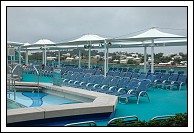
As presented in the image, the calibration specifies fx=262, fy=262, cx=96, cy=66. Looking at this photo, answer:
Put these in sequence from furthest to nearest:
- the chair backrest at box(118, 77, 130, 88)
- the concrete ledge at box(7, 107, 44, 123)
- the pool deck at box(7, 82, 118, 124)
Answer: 1. the chair backrest at box(118, 77, 130, 88)
2. the pool deck at box(7, 82, 118, 124)
3. the concrete ledge at box(7, 107, 44, 123)

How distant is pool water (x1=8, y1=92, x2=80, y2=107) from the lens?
8.54 metres

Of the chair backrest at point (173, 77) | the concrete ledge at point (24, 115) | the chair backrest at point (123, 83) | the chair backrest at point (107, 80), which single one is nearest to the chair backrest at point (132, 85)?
the chair backrest at point (123, 83)

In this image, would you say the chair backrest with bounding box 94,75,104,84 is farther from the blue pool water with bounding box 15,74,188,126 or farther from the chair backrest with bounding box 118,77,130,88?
the blue pool water with bounding box 15,74,188,126

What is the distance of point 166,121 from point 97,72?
10.3 meters

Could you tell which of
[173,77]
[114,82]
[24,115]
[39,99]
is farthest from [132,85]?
[24,115]

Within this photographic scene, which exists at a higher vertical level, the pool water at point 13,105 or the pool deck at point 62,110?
the pool deck at point 62,110

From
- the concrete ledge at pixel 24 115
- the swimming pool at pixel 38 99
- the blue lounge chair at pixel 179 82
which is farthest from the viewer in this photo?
the blue lounge chair at pixel 179 82

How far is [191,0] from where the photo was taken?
3584 millimetres

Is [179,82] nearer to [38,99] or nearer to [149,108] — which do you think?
[149,108]

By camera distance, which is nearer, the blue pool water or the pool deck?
the pool deck

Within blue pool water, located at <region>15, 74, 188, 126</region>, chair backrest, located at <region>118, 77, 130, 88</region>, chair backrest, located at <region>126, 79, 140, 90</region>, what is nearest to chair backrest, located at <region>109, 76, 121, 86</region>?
chair backrest, located at <region>118, 77, 130, 88</region>

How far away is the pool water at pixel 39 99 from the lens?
854 centimetres

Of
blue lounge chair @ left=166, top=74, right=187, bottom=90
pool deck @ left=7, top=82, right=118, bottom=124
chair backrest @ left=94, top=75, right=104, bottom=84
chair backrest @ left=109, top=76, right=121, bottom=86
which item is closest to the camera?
pool deck @ left=7, top=82, right=118, bottom=124

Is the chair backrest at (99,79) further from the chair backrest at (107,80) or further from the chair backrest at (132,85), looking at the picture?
the chair backrest at (132,85)
